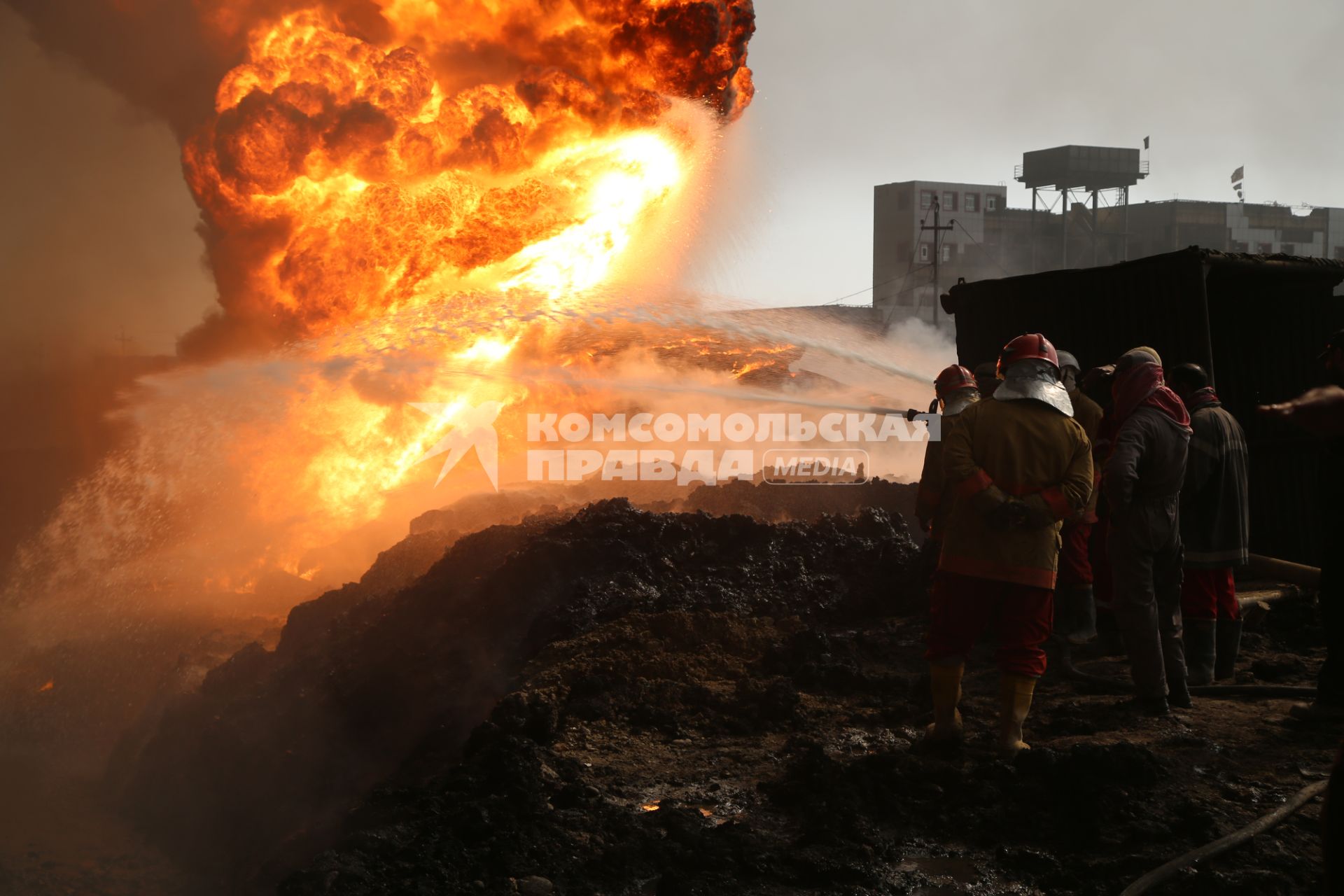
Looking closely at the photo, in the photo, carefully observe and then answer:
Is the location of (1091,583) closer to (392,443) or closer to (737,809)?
(737,809)

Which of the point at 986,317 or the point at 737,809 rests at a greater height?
the point at 986,317

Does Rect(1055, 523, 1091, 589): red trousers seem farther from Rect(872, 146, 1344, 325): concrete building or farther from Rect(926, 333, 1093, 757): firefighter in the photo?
Rect(872, 146, 1344, 325): concrete building

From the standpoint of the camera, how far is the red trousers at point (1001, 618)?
4.59 metres

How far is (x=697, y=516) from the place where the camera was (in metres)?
9.16

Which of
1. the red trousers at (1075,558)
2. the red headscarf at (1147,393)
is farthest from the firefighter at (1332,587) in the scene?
the red trousers at (1075,558)

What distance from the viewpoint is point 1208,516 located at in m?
5.90

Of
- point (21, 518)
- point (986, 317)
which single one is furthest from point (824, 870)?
point (21, 518)

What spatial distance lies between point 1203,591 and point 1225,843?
2.83 meters

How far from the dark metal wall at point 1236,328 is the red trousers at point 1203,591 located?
8.19ft

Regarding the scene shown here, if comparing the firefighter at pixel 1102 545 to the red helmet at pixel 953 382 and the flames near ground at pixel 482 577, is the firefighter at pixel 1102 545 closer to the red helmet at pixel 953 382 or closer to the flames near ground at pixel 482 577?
the flames near ground at pixel 482 577

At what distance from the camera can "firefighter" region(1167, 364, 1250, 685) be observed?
590 centimetres

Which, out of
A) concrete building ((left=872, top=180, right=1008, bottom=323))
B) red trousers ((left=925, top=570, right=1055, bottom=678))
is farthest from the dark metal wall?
concrete building ((left=872, top=180, right=1008, bottom=323))

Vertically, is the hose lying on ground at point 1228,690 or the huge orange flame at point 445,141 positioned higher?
the huge orange flame at point 445,141

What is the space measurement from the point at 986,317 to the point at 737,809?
6226mm
